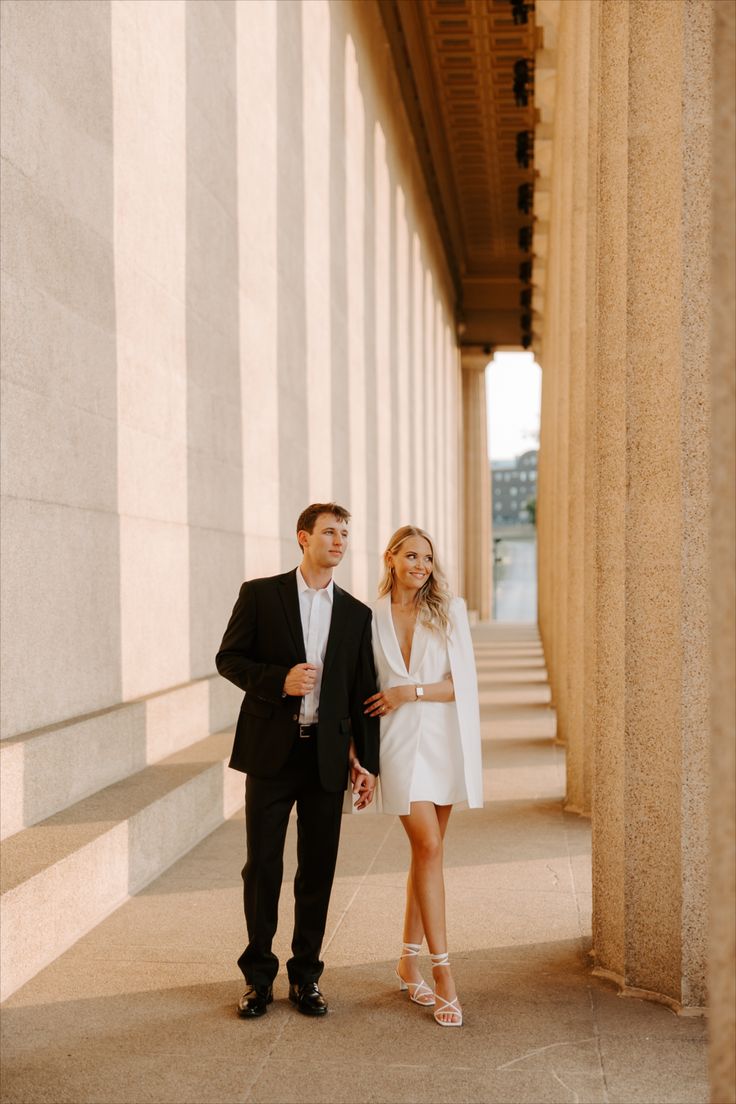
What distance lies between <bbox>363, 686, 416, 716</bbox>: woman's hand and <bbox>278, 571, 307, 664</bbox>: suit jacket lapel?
1.14 ft

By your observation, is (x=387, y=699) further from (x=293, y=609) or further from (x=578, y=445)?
(x=578, y=445)

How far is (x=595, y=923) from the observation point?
21.0 ft

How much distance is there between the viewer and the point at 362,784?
5.55 meters

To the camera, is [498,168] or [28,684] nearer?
[28,684]

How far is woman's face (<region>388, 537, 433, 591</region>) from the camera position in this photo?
18.4ft

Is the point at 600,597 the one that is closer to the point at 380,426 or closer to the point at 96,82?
the point at 96,82

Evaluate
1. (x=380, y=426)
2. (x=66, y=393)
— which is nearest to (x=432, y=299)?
(x=380, y=426)

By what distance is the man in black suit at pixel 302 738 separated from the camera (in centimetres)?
554

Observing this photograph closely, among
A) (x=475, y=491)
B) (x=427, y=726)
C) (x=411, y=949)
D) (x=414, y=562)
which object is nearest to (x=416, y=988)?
(x=411, y=949)

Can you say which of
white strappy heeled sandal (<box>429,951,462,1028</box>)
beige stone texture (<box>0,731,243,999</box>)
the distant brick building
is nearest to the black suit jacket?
white strappy heeled sandal (<box>429,951,462,1028</box>)

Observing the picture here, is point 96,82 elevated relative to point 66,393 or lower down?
elevated

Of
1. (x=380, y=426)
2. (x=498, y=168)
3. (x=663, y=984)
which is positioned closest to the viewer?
(x=663, y=984)

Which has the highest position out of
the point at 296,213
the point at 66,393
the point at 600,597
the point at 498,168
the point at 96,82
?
the point at 498,168

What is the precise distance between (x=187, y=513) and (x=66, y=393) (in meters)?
3.49
